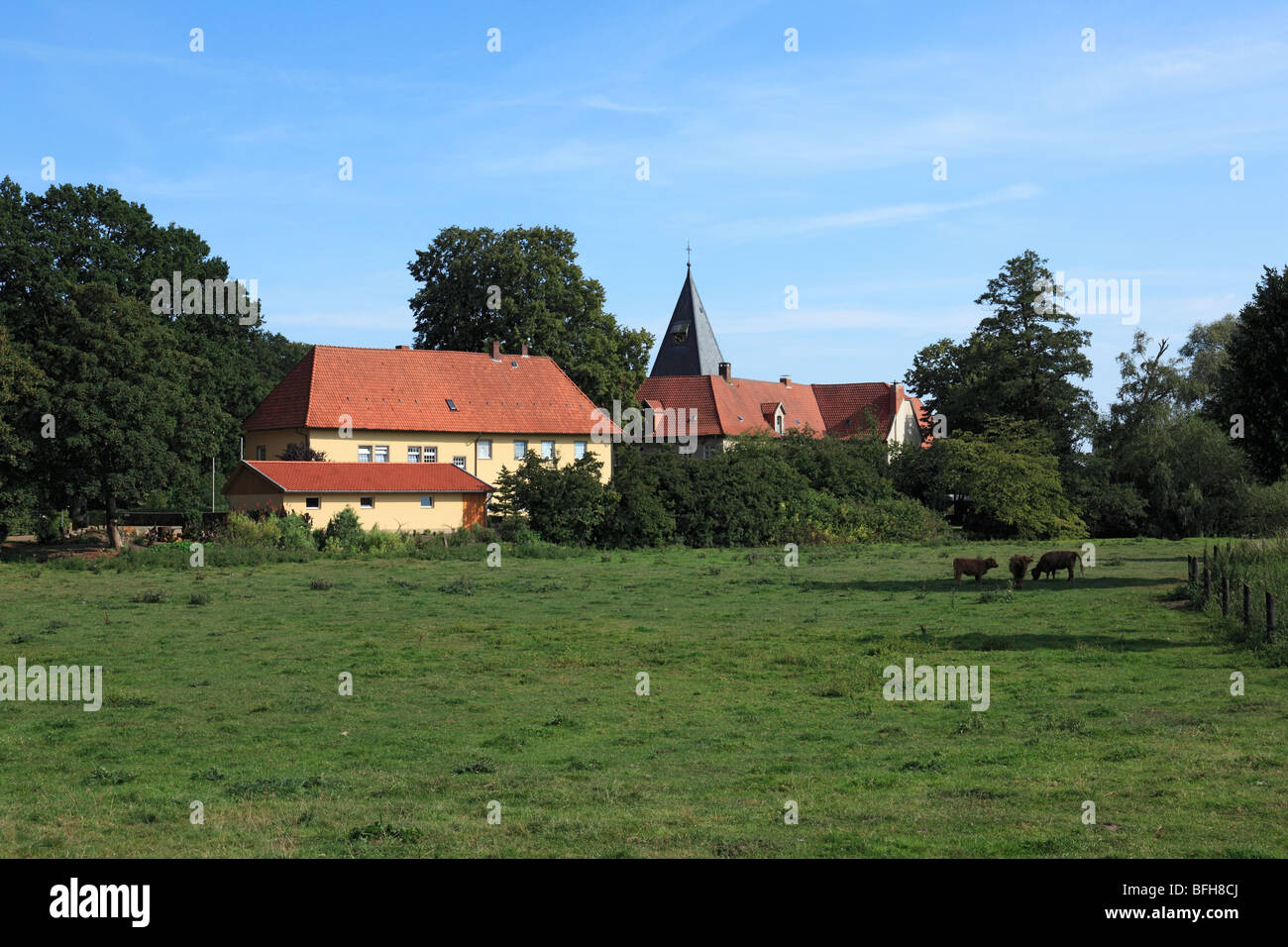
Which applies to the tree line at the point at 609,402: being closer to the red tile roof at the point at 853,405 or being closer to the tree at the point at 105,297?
the tree at the point at 105,297

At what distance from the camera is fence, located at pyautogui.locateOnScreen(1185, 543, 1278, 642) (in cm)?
1758

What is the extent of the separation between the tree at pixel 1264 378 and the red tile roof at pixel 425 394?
131 ft

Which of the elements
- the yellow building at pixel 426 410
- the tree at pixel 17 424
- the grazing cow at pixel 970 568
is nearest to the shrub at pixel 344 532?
the tree at pixel 17 424

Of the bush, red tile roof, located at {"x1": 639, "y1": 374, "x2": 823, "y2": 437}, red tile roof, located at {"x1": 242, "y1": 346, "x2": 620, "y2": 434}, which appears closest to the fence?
red tile roof, located at {"x1": 242, "y1": 346, "x2": 620, "y2": 434}

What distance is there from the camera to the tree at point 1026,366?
6294 cm

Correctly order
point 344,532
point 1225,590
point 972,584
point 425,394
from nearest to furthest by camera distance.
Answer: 1. point 1225,590
2. point 972,584
3. point 344,532
4. point 425,394

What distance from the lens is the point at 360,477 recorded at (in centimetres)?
4988

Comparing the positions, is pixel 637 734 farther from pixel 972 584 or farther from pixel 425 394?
pixel 425 394

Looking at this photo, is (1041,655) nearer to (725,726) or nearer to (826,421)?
(725,726)

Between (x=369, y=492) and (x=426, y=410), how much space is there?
46.0ft

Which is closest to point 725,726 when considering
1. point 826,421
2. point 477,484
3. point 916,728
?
point 916,728

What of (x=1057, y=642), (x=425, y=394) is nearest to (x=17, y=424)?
(x=425, y=394)
